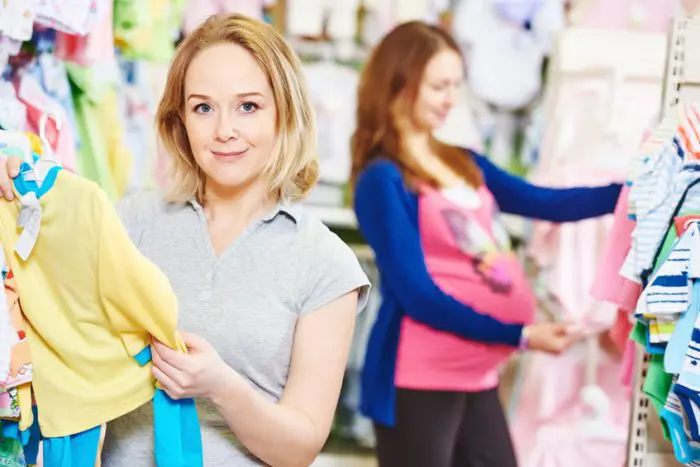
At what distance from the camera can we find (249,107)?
→ 61.0 inches

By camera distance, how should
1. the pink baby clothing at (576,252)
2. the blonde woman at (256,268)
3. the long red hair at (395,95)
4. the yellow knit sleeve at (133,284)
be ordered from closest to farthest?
the yellow knit sleeve at (133,284), the blonde woman at (256,268), the long red hair at (395,95), the pink baby clothing at (576,252)

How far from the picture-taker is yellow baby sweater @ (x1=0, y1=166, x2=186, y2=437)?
4.69 ft

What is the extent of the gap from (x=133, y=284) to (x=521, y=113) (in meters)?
2.75

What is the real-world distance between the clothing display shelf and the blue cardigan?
1.08 ft

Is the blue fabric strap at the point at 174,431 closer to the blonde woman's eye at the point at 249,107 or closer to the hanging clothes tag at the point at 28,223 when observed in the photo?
the hanging clothes tag at the point at 28,223

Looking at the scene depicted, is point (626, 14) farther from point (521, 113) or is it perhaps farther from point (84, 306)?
point (84, 306)

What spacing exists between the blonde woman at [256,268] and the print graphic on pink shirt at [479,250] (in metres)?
0.97

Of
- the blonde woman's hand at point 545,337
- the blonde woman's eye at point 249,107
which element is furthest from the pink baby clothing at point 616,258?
the blonde woman's eye at point 249,107

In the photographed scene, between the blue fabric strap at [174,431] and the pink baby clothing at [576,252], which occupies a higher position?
the blue fabric strap at [174,431]

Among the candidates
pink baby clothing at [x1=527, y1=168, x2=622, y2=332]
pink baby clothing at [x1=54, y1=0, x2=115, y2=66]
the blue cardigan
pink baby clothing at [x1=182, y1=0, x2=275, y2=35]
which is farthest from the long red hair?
pink baby clothing at [x1=182, y1=0, x2=275, y2=35]

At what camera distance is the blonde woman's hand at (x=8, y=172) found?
151 cm

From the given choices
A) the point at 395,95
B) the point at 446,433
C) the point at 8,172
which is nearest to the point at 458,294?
the point at 446,433

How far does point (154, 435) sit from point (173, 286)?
8.6 inches

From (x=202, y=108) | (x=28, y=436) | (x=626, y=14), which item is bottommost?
(x=28, y=436)
